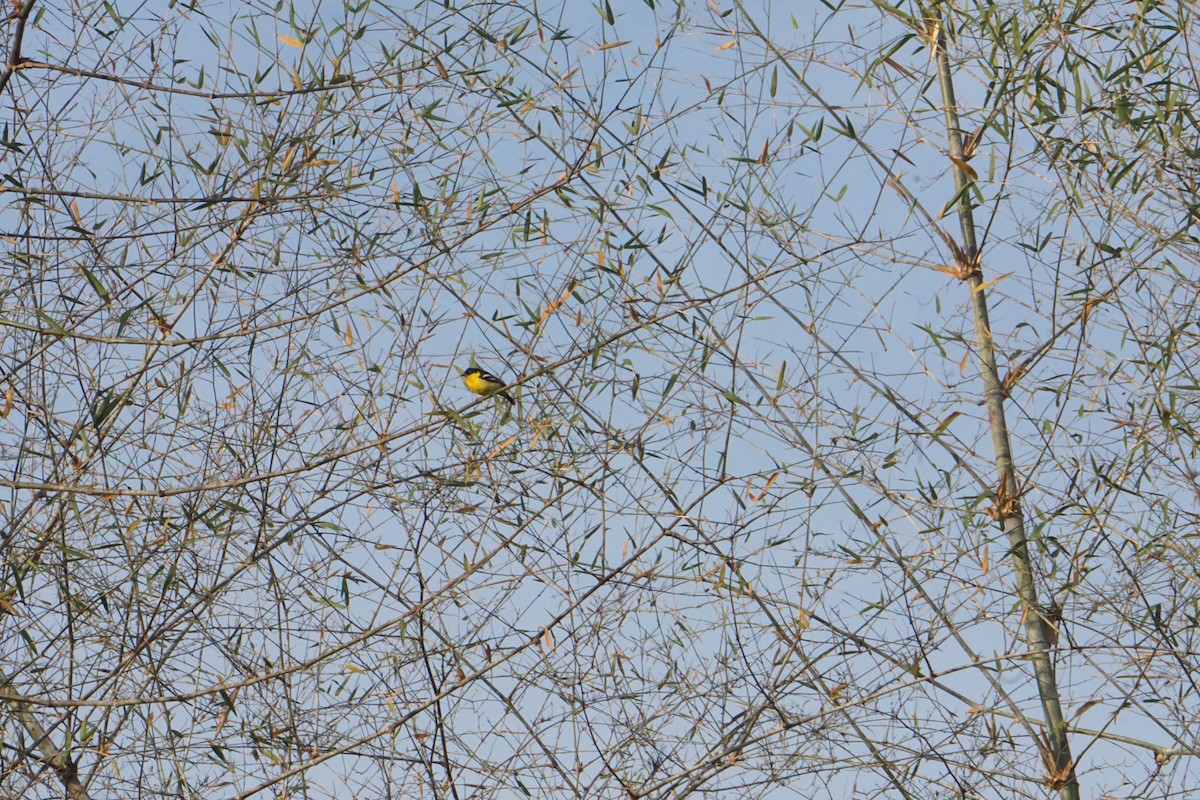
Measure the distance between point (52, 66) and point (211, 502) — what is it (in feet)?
5.20

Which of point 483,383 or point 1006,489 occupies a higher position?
point 483,383

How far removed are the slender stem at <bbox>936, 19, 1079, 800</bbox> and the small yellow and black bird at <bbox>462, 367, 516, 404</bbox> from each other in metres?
1.94

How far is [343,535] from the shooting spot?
5.01m

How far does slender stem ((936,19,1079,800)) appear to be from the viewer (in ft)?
16.6

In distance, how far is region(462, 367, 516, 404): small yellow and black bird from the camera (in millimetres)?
4946

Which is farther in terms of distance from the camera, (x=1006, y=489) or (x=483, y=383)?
(x=483, y=383)

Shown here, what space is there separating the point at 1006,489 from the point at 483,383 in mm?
2106

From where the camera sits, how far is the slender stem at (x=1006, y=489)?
506 cm

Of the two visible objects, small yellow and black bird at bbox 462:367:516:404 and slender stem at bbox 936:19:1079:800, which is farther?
slender stem at bbox 936:19:1079:800

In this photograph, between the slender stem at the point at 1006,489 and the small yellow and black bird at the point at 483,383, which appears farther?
the slender stem at the point at 1006,489

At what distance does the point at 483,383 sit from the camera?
5.52 metres

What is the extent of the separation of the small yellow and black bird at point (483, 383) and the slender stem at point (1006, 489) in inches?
76.3

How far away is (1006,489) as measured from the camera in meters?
5.36

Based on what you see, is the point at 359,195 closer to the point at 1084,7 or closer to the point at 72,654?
the point at 72,654
